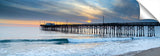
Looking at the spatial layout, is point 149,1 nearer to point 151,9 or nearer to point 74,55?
point 151,9

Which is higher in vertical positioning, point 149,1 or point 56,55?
point 149,1

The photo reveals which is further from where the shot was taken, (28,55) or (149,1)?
(28,55)

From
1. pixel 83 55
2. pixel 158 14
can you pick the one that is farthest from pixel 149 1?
pixel 83 55

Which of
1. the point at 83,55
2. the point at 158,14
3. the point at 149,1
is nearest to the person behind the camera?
the point at 158,14

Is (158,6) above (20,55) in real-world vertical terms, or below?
above

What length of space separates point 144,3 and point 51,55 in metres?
9.84

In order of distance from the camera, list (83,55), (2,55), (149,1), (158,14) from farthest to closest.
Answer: (2,55), (83,55), (149,1), (158,14)

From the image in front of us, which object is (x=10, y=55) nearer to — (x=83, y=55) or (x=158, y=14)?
(x=83, y=55)

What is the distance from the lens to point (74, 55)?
10.3m

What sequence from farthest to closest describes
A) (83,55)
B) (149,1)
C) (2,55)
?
(2,55) < (83,55) < (149,1)

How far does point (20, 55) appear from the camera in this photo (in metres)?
10.8

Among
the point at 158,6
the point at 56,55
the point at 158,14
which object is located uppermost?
the point at 158,6

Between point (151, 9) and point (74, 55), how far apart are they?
8956mm

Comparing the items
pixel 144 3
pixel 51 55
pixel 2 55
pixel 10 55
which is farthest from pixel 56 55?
pixel 144 3
